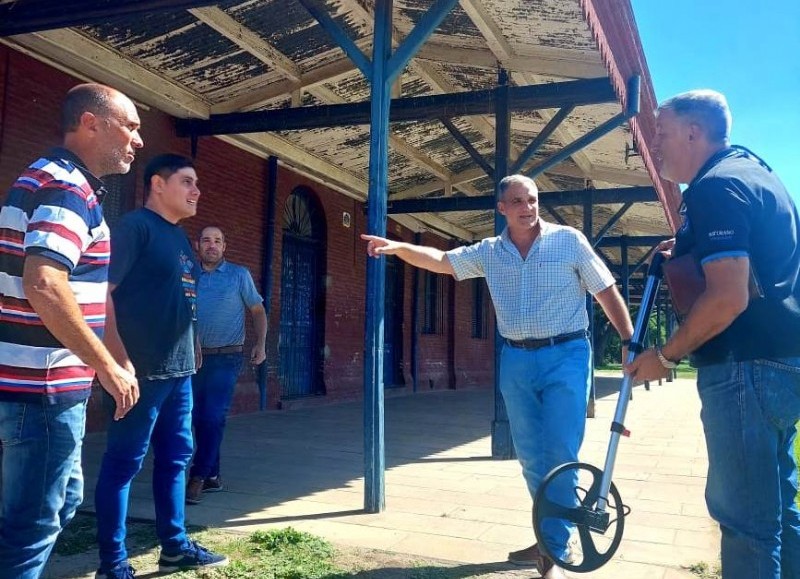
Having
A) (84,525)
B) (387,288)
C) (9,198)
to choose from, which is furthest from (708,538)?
(387,288)

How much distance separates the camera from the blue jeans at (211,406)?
14.9ft

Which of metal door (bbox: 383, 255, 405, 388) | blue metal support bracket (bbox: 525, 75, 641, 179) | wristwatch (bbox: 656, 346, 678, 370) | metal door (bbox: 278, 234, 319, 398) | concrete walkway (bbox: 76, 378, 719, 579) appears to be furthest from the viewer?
metal door (bbox: 383, 255, 405, 388)

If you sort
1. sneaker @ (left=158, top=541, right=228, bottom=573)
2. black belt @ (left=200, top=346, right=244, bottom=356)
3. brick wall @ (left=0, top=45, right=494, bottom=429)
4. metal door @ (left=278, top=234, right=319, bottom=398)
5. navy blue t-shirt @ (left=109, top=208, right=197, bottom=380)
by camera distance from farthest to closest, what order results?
metal door @ (left=278, top=234, right=319, bottom=398)
brick wall @ (left=0, top=45, right=494, bottom=429)
black belt @ (left=200, top=346, right=244, bottom=356)
sneaker @ (left=158, top=541, right=228, bottom=573)
navy blue t-shirt @ (left=109, top=208, right=197, bottom=380)

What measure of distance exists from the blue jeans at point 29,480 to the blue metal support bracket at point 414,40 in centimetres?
349

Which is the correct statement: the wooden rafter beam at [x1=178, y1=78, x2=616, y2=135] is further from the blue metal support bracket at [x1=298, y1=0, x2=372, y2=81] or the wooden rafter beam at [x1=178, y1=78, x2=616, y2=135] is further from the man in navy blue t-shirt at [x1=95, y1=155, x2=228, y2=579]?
the man in navy blue t-shirt at [x1=95, y1=155, x2=228, y2=579]

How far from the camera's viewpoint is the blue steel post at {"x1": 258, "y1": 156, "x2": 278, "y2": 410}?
9.59m

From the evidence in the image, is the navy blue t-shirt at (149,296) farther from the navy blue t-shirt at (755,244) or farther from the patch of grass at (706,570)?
the patch of grass at (706,570)

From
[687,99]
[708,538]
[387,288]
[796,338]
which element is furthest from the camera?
[387,288]

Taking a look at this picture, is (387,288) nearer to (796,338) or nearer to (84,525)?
(84,525)

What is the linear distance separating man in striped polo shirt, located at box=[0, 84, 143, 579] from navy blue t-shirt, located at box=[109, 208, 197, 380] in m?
0.83

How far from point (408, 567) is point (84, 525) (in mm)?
1949

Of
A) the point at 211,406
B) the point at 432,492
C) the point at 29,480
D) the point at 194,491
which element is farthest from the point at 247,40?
the point at 29,480

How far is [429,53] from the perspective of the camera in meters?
7.58

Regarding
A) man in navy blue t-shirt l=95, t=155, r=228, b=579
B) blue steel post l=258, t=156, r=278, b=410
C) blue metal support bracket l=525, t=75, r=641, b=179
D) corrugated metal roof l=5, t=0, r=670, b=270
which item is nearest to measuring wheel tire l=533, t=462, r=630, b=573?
man in navy blue t-shirt l=95, t=155, r=228, b=579
